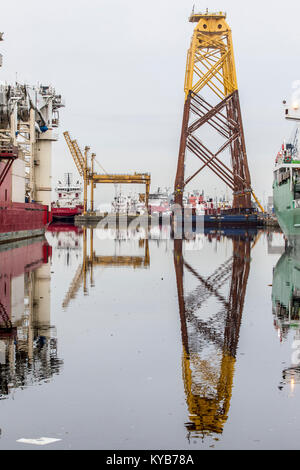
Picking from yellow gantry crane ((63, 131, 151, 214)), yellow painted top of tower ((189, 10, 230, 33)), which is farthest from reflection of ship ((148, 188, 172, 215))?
yellow painted top of tower ((189, 10, 230, 33))

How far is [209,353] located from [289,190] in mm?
26821

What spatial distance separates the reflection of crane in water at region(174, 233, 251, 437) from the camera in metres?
5.18

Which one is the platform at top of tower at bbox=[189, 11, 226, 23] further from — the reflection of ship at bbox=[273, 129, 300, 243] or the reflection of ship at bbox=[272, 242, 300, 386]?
the reflection of ship at bbox=[272, 242, 300, 386]

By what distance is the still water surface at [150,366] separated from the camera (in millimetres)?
4797

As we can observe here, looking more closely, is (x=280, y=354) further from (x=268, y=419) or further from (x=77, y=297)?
(x=77, y=297)

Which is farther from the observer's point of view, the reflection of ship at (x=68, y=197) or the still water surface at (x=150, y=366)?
the reflection of ship at (x=68, y=197)

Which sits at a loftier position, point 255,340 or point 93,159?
point 93,159

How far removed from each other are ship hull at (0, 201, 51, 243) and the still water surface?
1712 centimetres

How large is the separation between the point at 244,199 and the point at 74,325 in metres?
57.9

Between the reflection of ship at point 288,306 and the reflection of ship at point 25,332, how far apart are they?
2683 millimetres

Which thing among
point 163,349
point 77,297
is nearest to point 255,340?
point 163,349

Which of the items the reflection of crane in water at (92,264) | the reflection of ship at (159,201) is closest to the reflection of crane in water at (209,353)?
the reflection of crane in water at (92,264)

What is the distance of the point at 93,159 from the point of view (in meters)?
107

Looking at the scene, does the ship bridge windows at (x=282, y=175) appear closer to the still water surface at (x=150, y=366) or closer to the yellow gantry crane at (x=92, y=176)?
the still water surface at (x=150, y=366)
